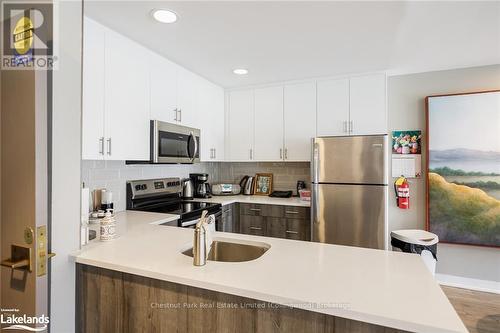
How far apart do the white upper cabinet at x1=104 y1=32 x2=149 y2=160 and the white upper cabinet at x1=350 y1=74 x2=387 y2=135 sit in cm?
214

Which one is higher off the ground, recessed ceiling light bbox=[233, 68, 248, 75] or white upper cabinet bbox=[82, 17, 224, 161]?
recessed ceiling light bbox=[233, 68, 248, 75]

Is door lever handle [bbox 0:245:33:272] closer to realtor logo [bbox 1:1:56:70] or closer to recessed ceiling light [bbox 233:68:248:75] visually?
realtor logo [bbox 1:1:56:70]

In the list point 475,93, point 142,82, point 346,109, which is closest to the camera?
point 142,82

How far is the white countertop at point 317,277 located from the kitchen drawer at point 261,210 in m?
1.53

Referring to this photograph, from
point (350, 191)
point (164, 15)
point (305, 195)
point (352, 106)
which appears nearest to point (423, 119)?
point (352, 106)

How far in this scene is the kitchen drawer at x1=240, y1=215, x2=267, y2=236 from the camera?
302 cm

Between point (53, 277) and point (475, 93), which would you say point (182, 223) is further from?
point (475, 93)

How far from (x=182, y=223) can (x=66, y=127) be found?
4.17ft

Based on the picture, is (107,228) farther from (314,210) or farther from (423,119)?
(423,119)

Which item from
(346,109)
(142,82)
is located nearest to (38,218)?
(142,82)

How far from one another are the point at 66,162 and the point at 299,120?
2499 millimetres

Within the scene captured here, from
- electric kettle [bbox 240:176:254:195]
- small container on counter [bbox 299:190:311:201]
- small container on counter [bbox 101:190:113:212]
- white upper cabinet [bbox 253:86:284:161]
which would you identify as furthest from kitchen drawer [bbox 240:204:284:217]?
small container on counter [bbox 101:190:113:212]

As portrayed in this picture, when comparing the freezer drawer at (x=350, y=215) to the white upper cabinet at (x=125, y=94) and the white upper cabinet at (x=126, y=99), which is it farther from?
the white upper cabinet at (x=126, y=99)

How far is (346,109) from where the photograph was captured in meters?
2.97
